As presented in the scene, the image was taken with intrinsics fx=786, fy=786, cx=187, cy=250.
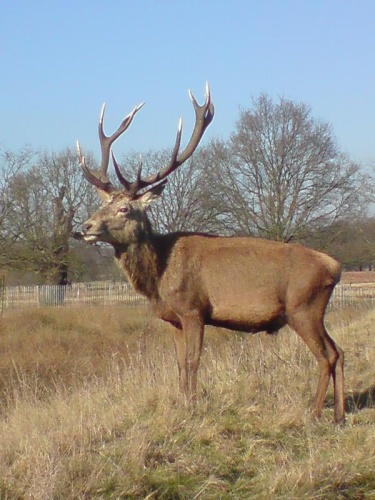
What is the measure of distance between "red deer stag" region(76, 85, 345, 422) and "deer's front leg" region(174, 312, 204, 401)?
0.04 ft

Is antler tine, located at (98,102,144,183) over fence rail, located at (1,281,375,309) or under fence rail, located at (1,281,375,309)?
over

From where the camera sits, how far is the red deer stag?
8.73 metres

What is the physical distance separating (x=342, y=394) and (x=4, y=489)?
4.13 m

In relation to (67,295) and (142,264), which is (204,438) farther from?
(67,295)

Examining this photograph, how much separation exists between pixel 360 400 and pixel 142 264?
3.07 m

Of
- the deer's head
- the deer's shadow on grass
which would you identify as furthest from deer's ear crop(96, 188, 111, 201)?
the deer's shadow on grass

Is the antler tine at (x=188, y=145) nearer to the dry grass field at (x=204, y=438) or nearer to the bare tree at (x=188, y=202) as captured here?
the dry grass field at (x=204, y=438)

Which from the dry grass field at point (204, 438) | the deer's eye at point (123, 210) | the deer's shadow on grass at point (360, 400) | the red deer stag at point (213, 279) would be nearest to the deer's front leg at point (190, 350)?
the red deer stag at point (213, 279)

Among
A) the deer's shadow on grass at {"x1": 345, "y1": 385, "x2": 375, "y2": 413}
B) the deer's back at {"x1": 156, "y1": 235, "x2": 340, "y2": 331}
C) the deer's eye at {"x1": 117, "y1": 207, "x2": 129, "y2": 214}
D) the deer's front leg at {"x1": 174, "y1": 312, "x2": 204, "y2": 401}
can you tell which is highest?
the deer's eye at {"x1": 117, "y1": 207, "x2": 129, "y2": 214}

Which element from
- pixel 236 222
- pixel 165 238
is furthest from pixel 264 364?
pixel 236 222

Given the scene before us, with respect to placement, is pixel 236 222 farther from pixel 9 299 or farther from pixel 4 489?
pixel 4 489

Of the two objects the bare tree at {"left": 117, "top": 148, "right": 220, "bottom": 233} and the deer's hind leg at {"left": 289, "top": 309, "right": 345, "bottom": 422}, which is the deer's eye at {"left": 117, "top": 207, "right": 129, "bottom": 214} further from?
the bare tree at {"left": 117, "top": 148, "right": 220, "bottom": 233}

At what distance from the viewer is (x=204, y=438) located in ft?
22.9

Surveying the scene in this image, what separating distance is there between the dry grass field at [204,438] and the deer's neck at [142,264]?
1057mm
